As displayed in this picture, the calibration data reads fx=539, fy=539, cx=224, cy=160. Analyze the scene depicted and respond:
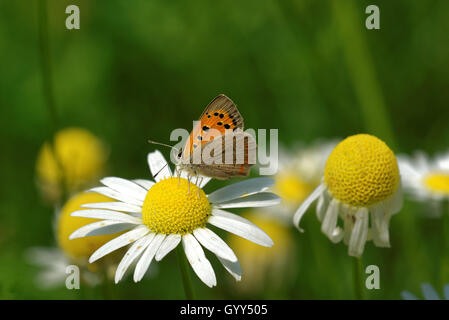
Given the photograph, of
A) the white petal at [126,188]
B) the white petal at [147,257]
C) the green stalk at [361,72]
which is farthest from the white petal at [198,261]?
the green stalk at [361,72]

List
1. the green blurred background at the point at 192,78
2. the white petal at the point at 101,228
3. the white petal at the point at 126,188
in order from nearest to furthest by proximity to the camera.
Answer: the white petal at the point at 101,228
the white petal at the point at 126,188
the green blurred background at the point at 192,78

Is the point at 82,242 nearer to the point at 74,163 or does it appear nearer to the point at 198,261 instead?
the point at 198,261

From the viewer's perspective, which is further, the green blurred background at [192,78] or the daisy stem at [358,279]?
the green blurred background at [192,78]

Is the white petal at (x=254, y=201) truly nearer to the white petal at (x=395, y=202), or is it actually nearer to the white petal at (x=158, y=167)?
the white petal at (x=158, y=167)

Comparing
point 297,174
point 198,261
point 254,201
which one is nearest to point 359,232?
point 254,201

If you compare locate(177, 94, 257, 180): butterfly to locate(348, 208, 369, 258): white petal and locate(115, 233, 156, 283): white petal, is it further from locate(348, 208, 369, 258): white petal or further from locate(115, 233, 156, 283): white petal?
locate(348, 208, 369, 258): white petal
